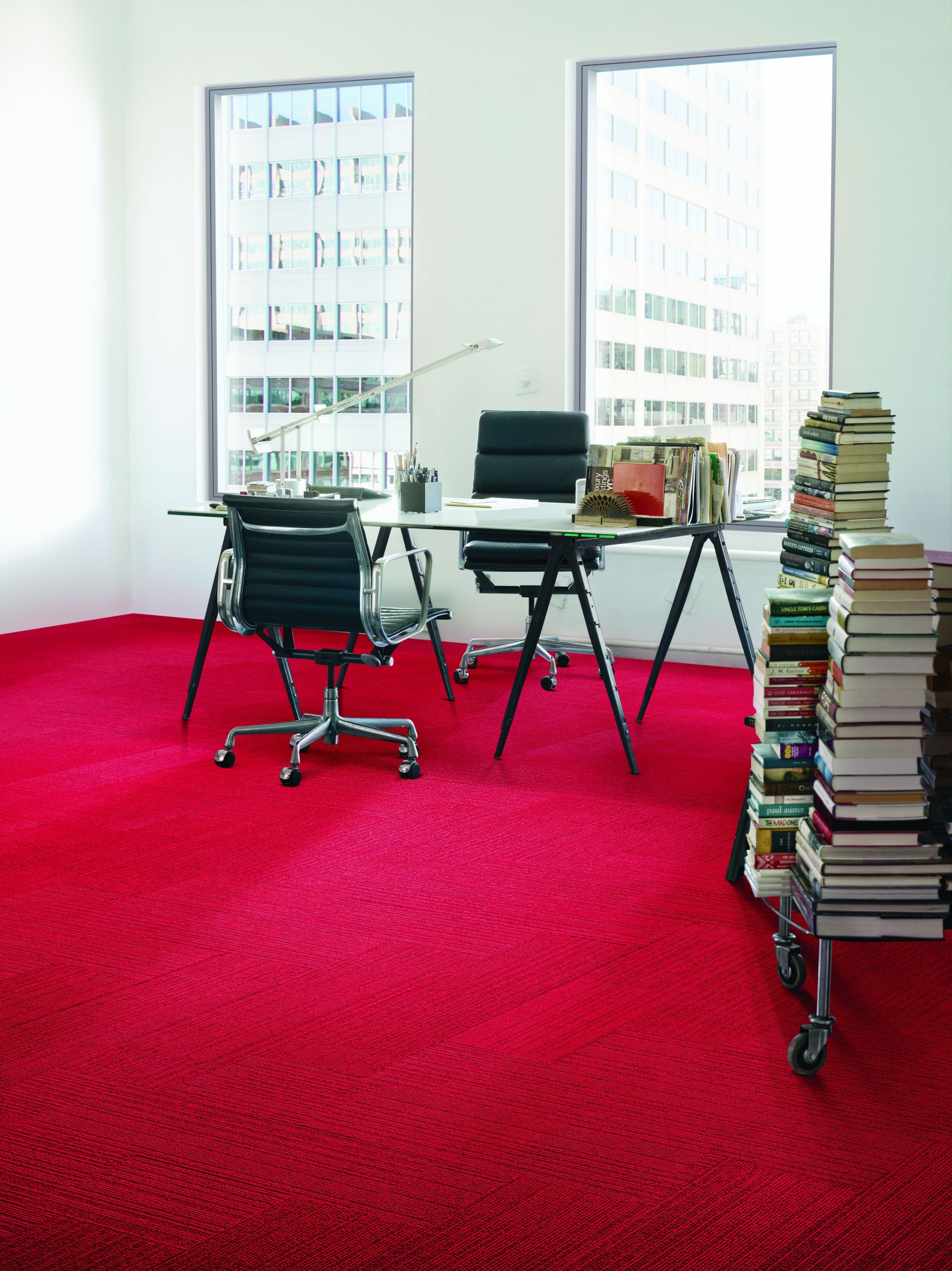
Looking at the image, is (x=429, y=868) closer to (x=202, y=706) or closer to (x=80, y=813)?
(x=80, y=813)

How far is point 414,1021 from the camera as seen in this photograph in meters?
2.44

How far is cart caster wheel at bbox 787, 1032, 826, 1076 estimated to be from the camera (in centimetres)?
223

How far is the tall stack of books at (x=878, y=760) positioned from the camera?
2164 mm

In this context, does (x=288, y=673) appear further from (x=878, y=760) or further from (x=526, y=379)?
(x=878, y=760)

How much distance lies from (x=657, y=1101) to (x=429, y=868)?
122 cm

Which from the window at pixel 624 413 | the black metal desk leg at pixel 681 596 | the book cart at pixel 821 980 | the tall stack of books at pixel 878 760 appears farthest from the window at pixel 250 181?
the book cart at pixel 821 980

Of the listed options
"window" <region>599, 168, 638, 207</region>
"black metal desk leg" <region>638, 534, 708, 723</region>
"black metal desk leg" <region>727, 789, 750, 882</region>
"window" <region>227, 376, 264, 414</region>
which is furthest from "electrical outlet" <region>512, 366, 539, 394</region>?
"black metal desk leg" <region>727, 789, 750, 882</region>

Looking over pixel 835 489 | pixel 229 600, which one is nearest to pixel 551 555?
pixel 229 600

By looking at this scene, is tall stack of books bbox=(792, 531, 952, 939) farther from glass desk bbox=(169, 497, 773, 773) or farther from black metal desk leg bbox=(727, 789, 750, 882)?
glass desk bbox=(169, 497, 773, 773)

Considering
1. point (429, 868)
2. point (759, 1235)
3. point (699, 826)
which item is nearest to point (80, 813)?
point (429, 868)

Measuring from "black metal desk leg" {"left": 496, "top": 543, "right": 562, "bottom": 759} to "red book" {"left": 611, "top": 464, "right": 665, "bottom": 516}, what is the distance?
364mm

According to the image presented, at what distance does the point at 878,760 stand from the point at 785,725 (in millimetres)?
240

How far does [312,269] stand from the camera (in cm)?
710

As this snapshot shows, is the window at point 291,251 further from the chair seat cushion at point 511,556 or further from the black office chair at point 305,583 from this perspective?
the black office chair at point 305,583
